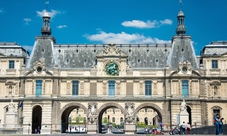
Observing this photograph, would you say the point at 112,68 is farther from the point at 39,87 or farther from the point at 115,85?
the point at 39,87

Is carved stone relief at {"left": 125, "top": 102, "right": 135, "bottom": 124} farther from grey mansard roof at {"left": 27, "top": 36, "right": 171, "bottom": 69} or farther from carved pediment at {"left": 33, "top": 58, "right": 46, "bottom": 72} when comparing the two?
carved pediment at {"left": 33, "top": 58, "right": 46, "bottom": 72}

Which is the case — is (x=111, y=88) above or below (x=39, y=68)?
below

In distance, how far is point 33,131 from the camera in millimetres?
64062

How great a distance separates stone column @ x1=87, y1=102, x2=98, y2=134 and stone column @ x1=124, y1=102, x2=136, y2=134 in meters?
5.10

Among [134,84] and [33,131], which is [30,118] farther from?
[134,84]

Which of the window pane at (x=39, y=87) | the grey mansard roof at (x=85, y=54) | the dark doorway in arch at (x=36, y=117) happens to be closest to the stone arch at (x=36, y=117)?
the dark doorway in arch at (x=36, y=117)

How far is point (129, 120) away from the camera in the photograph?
60250 mm

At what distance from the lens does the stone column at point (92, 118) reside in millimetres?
60375

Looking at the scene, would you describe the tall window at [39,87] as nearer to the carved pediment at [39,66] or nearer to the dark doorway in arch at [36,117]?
the carved pediment at [39,66]

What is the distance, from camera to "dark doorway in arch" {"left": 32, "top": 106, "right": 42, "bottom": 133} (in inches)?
Result: 2574

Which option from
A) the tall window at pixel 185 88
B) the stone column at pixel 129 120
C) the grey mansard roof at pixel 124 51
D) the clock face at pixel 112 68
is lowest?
the stone column at pixel 129 120

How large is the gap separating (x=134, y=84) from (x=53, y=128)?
15.4m

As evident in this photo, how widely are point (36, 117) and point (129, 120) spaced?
17.7 metres

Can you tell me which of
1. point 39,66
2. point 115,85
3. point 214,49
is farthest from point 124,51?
point 214,49
